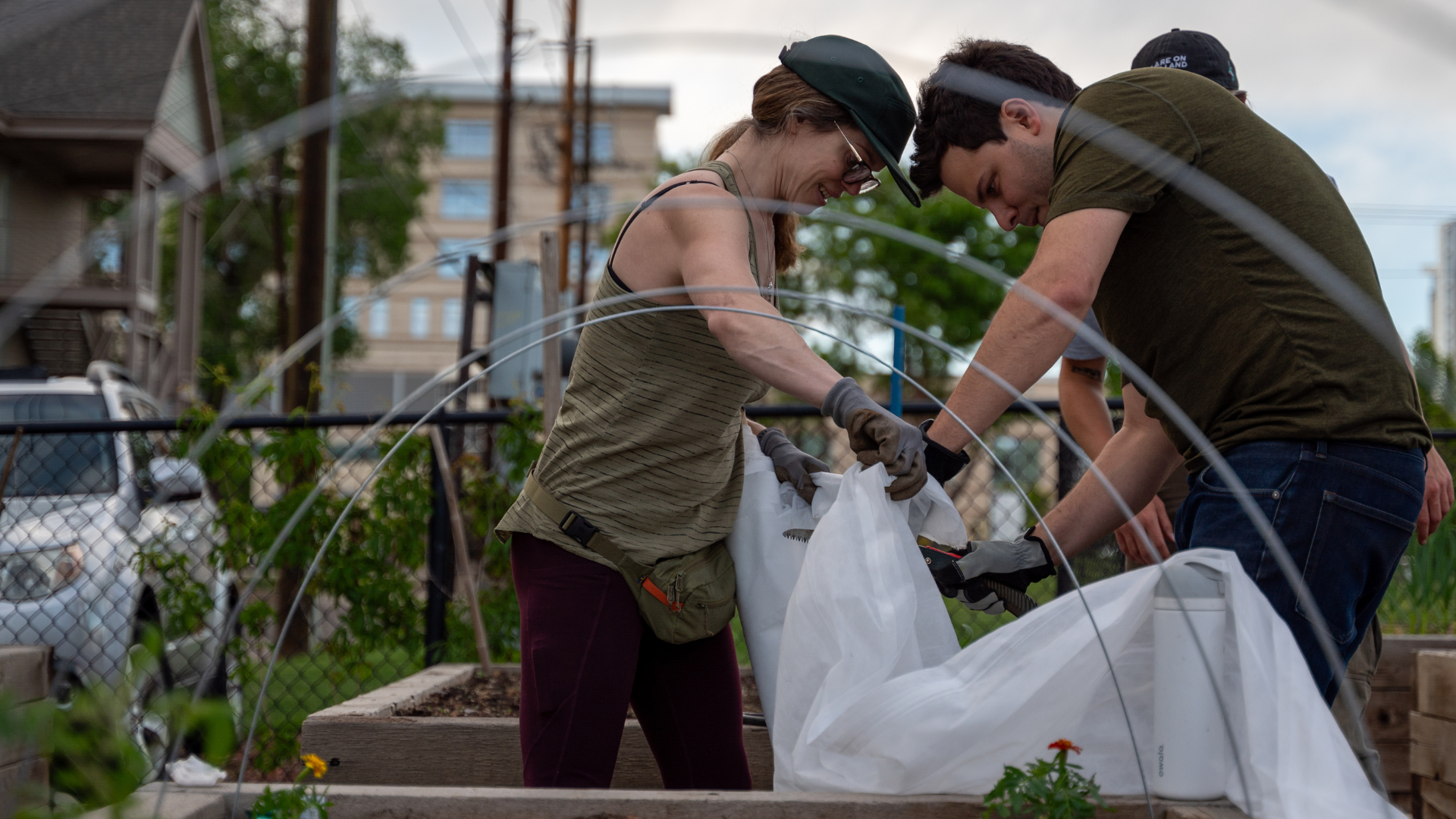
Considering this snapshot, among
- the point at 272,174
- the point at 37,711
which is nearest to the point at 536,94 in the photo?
the point at 272,174

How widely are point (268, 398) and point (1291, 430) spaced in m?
3.47

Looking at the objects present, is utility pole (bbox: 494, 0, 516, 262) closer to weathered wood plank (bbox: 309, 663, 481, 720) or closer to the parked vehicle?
the parked vehicle

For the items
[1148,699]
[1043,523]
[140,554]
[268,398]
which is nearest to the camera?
[1148,699]

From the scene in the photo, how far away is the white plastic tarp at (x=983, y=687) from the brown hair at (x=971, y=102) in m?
0.56

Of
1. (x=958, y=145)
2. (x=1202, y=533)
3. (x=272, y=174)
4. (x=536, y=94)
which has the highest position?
(x=536, y=94)

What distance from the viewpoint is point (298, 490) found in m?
3.68

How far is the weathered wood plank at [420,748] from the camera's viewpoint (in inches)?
91.5

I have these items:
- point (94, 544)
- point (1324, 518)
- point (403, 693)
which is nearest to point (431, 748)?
point (403, 693)

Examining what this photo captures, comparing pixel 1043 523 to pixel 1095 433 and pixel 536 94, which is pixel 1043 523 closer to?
pixel 1095 433

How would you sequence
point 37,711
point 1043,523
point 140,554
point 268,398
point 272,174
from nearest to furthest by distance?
1. point 37,711
2. point 1043,523
3. point 140,554
4. point 268,398
5. point 272,174

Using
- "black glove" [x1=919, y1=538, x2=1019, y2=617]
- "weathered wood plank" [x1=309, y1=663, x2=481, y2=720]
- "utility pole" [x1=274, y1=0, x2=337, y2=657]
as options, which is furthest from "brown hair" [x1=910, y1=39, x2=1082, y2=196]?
"utility pole" [x1=274, y1=0, x2=337, y2=657]

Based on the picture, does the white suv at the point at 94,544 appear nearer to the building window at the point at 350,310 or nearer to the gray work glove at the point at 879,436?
the building window at the point at 350,310

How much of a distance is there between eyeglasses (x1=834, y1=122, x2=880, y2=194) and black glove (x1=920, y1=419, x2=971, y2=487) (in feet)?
1.38

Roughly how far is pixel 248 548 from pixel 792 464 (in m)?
2.59
